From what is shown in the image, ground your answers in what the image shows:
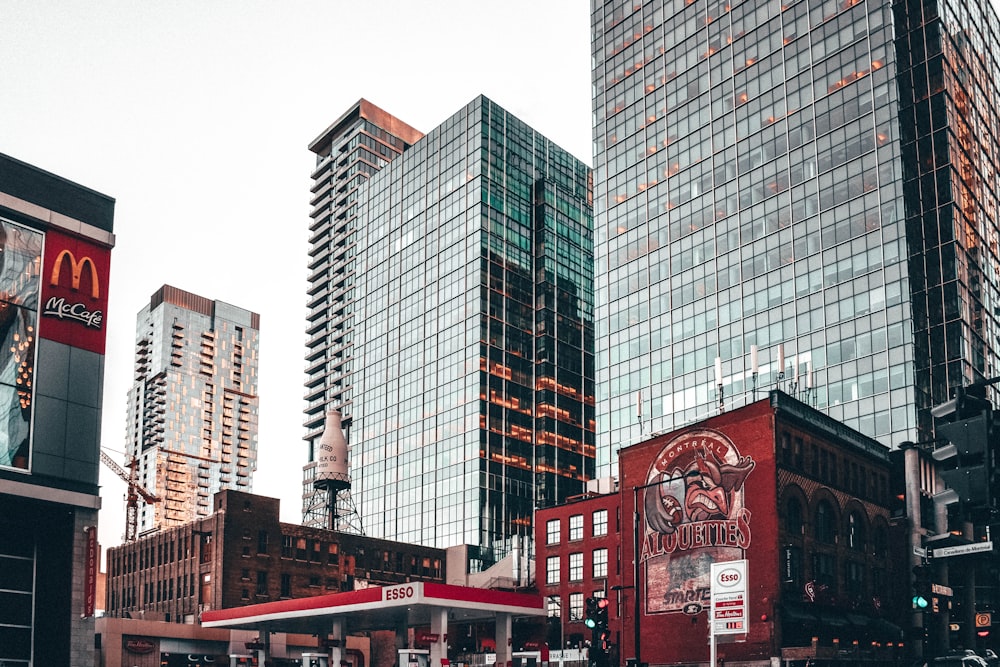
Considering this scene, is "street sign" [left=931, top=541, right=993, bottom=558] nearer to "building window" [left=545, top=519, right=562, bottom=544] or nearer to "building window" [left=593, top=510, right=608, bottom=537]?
"building window" [left=593, top=510, right=608, bottom=537]

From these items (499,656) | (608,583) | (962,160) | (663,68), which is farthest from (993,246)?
(499,656)

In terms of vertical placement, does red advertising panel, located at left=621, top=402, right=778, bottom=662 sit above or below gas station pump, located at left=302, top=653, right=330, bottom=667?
above

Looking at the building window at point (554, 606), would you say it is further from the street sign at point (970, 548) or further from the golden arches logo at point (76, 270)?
the street sign at point (970, 548)

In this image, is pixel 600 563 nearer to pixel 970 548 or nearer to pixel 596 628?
pixel 596 628

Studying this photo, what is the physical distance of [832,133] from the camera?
120 meters

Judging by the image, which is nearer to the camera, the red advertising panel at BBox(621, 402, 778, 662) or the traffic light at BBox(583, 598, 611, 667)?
the traffic light at BBox(583, 598, 611, 667)

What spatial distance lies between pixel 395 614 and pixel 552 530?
1605 cm

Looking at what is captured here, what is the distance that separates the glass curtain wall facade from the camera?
17138cm

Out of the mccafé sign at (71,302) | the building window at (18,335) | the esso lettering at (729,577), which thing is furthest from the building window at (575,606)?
the building window at (18,335)

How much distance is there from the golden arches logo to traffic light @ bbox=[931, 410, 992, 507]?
42.4m

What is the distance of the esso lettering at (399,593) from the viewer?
76.3 metres

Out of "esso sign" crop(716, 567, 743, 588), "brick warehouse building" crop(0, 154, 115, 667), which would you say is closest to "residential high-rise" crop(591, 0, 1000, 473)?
"esso sign" crop(716, 567, 743, 588)

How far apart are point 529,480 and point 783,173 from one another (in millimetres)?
75011

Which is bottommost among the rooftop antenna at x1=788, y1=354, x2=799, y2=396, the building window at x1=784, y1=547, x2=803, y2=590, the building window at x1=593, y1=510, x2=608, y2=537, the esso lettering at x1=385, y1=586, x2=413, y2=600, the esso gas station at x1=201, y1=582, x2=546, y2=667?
the esso gas station at x1=201, y1=582, x2=546, y2=667
